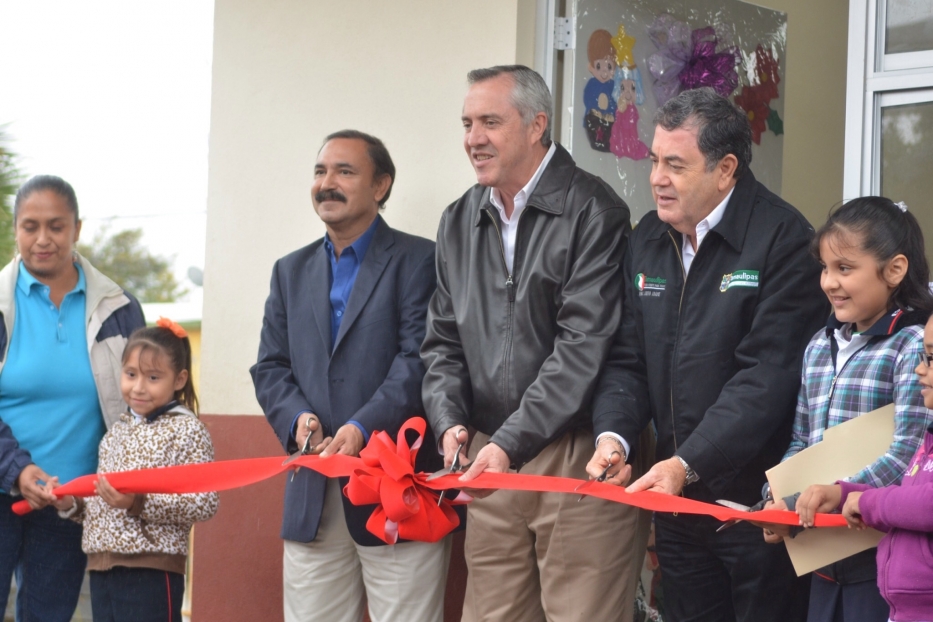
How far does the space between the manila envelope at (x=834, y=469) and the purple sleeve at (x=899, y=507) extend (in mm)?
146

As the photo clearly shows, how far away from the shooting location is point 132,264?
25.4m

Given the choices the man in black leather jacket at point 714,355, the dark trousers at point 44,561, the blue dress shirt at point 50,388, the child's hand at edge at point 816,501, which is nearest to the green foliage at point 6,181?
the blue dress shirt at point 50,388

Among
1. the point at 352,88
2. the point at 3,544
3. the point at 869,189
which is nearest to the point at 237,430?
the point at 3,544

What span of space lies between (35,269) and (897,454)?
128 inches

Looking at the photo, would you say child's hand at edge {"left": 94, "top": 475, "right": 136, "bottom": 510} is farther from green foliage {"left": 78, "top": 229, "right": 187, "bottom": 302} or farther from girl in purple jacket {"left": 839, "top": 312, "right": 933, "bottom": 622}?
green foliage {"left": 78, "top": 229, "right": 187, "bottom": 302}

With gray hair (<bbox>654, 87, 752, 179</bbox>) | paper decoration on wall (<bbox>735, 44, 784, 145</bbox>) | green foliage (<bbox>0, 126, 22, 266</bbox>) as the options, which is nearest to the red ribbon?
gray hair (<bbox>654, 87, 752, 179</bbox>)

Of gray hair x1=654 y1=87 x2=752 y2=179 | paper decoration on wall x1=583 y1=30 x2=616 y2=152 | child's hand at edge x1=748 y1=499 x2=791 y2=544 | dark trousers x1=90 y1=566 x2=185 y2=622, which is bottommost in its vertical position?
dark trousers x1=90 y1=566 x2=185 y2=622

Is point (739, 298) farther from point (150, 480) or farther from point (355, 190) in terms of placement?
point (150, 480)

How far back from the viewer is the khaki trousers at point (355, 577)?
376 cm

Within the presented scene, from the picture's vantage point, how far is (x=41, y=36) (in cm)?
2286

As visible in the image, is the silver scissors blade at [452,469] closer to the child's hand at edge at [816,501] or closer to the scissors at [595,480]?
the scissors at [595,480]

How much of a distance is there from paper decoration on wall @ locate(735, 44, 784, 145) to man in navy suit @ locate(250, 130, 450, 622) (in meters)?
1.98

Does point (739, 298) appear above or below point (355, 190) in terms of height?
below

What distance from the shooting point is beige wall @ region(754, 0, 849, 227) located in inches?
238
